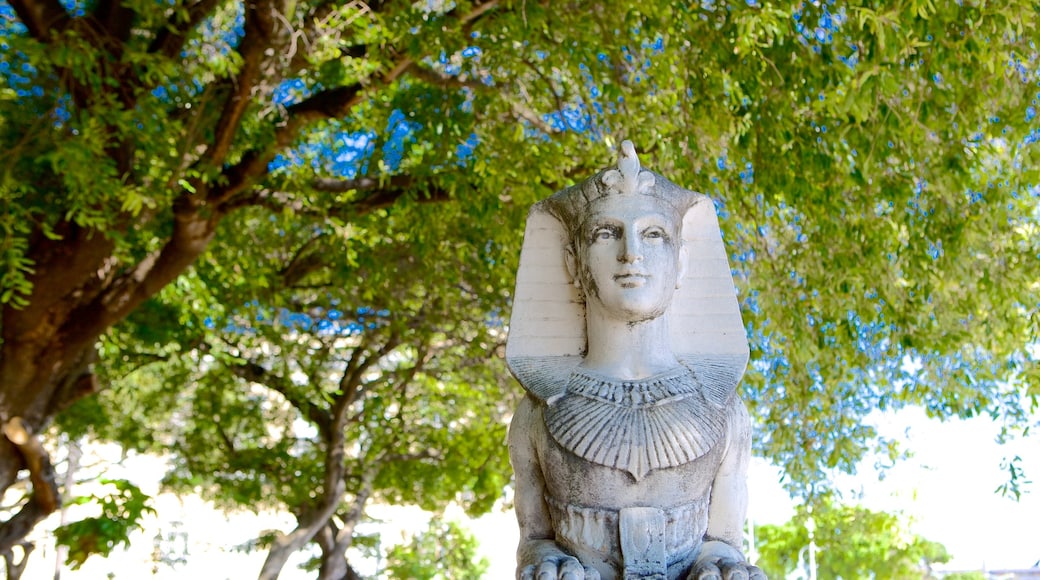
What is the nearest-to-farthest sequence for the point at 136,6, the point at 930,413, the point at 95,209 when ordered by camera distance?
1. the point at 136,6
2. the point at 95,209
3. the point at 930,413

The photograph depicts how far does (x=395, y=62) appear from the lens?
25.6 feet

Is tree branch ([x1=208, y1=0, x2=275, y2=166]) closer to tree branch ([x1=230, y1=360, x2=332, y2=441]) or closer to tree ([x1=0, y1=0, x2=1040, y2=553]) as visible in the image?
tree ([x1=0, y1=0, x2=1040, y2=553])

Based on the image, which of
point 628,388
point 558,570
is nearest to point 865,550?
point 628,388

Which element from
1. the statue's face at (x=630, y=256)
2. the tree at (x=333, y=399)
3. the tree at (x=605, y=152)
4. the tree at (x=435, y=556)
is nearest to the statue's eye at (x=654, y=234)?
the statue's face at (x=630, y=256)

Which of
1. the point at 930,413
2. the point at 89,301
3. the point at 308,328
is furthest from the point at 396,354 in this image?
the point at 930,413

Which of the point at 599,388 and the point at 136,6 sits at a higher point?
the point at 136,6

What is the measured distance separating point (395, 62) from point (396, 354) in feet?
21.4

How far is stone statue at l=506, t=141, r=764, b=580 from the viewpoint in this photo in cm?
362

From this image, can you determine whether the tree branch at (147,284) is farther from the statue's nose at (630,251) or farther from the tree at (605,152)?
the statue's nose at (630,251)

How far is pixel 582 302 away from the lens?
4.00m

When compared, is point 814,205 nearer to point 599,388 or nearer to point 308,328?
point 599,388

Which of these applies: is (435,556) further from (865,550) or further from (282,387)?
(865,550)

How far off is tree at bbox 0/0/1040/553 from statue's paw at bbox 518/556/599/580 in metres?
3.18

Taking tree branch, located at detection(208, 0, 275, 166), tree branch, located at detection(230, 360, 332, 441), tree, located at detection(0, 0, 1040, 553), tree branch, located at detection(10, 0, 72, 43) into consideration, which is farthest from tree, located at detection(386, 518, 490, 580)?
tree branch, located at detection(10, 0, 72, 43)
